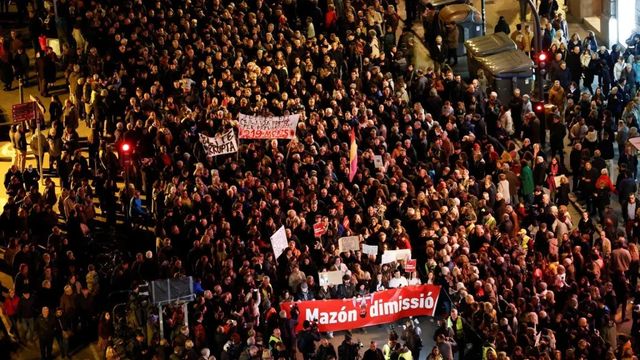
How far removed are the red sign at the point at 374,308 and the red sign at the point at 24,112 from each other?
8836mm

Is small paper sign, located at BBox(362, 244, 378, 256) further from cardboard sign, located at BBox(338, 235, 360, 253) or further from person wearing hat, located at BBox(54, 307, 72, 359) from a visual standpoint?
person wearing hat, located at BBox(54, 307, 72, 359)

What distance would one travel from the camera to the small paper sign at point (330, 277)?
30031 mm

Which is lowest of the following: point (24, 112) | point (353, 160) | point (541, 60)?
point (353, 160)

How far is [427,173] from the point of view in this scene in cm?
3359

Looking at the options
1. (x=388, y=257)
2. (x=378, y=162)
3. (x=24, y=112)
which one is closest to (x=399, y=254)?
(x=388, y=257)

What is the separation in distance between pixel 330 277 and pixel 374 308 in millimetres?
1040

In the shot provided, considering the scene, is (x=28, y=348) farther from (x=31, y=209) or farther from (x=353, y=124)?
(x=353, y=124)

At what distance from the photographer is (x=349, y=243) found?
30875mm

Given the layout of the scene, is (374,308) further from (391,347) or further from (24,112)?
(24,112)

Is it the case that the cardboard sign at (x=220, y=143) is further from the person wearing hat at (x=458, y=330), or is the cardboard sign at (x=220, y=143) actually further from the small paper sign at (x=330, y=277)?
the person wearing hat at (x=458, y=330)

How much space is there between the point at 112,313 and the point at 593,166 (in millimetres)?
11364

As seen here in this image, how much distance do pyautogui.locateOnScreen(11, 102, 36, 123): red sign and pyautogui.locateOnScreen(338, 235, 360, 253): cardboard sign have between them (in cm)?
814

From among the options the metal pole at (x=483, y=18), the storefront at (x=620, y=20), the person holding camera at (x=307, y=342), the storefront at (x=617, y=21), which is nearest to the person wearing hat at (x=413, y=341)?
the person holding camera at (x=307, y=342)

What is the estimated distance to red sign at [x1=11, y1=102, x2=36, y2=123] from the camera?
3441 centimetres
